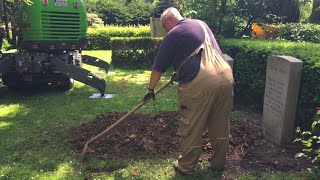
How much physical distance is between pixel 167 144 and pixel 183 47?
5.83 feet

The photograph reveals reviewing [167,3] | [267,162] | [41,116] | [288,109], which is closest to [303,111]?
[288,109]

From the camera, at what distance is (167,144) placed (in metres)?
5.49

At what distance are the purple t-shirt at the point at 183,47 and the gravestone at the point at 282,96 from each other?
1541mm

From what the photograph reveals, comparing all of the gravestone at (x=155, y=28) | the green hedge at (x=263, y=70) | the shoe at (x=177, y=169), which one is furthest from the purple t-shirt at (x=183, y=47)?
the gravestone at (x=155, y=28)

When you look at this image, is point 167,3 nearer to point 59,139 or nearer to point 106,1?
point 106,1

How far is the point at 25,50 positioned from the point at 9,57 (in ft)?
1.85

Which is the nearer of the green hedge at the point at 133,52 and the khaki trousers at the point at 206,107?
the khaki trousers at the point at 206,107

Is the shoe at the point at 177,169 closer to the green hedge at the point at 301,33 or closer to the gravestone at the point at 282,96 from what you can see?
the gravestone at the point at 282,96

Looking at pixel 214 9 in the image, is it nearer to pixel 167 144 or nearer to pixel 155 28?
pixel 155 28

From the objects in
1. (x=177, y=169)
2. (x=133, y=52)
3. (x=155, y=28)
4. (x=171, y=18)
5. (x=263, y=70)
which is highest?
(x=171, y=18)

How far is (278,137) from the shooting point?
17.6ft

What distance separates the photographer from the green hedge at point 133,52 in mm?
13617

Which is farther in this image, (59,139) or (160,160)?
(59,139)

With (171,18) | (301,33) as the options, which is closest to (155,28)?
(301,33)
